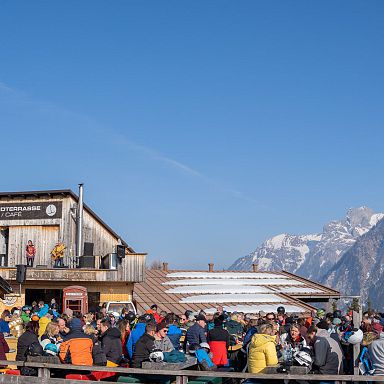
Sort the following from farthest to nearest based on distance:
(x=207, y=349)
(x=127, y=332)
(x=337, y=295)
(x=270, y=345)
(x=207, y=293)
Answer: (x=337, y=295), (x=207, y=293), (x=127, y=332), (x=207, y=349), (x=270, y=345)

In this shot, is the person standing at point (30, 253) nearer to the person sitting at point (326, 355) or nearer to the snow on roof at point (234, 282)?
the snow on roof at point (234, 282)

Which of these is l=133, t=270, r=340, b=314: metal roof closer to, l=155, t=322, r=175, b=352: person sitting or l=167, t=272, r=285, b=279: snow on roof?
l=167, t=272, r=285, b=279: snow on roof

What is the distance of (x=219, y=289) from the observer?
136 ft

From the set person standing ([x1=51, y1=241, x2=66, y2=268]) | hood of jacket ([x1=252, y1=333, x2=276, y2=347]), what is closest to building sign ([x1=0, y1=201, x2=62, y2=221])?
person standing ([x1=51, y1=241, x2=66, y2=268])

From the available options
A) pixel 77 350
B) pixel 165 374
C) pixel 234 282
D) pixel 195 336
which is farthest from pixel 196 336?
pixel 234 282

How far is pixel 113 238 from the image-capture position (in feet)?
132

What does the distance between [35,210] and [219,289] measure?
1192 centimetres

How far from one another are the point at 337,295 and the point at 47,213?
19656 mm

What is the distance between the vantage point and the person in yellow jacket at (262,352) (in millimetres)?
11531

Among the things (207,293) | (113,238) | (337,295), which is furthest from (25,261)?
(337,295)

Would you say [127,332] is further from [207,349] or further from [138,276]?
[138,276]

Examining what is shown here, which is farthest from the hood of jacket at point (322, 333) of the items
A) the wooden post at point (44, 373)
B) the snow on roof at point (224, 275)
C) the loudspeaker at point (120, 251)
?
the snow on roof at point (224, 275)

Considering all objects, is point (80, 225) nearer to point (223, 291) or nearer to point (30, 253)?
point (30, 253)

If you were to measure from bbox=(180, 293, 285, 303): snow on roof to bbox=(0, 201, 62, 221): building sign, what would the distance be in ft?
28.8
